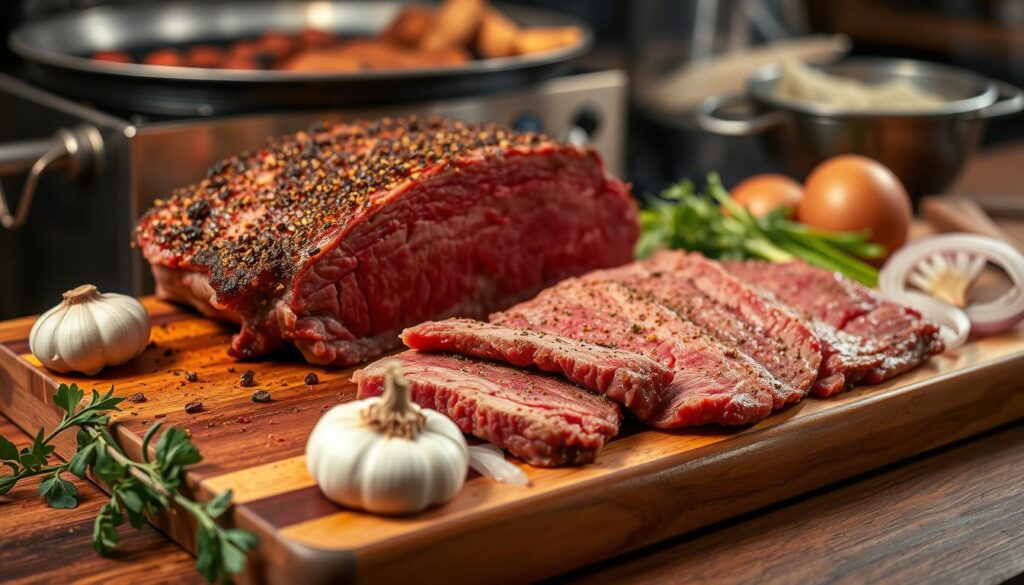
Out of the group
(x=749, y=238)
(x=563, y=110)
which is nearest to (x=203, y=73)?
(x=563, y=110)

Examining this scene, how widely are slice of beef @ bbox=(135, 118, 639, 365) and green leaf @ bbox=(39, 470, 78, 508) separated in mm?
585

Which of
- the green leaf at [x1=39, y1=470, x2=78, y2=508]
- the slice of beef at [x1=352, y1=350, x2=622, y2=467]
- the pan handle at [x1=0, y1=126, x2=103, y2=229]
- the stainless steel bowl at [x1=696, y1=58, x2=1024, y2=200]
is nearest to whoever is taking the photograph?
the slice of beef at [x1=352, y1=350, x2=622, y2=467]

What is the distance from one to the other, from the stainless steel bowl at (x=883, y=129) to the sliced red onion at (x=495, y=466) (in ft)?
8.52

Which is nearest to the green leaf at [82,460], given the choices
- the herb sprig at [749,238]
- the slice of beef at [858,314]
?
the slice of beef at [858,314]

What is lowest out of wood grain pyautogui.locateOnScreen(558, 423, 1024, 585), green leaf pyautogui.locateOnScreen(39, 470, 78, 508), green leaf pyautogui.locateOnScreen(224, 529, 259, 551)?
wood grain pyautogui.locateOnScreen(558, 423, 1024, 585)

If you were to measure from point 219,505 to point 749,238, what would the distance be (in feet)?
7.93

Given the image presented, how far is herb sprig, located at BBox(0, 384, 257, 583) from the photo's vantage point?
2156 millimetres

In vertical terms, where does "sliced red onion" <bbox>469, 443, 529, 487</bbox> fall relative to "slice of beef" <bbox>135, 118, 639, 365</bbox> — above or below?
below

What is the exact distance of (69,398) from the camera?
256 cm

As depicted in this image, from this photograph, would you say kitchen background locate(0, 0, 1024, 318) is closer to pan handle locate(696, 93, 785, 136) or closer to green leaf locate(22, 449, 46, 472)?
pan handle locate(696, 93, 785, 136)

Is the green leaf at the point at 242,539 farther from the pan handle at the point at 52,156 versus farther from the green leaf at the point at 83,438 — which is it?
the pan handle at the point at 52,156

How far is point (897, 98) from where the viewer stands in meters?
4.92

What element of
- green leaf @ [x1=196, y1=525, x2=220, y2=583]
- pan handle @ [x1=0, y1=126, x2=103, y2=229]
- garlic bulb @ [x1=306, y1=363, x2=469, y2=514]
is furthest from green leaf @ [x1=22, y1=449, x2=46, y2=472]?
pan handle @ [x1=0, y1=126, x2=103, y2=229]

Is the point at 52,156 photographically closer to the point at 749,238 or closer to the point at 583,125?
the point at 583,125
